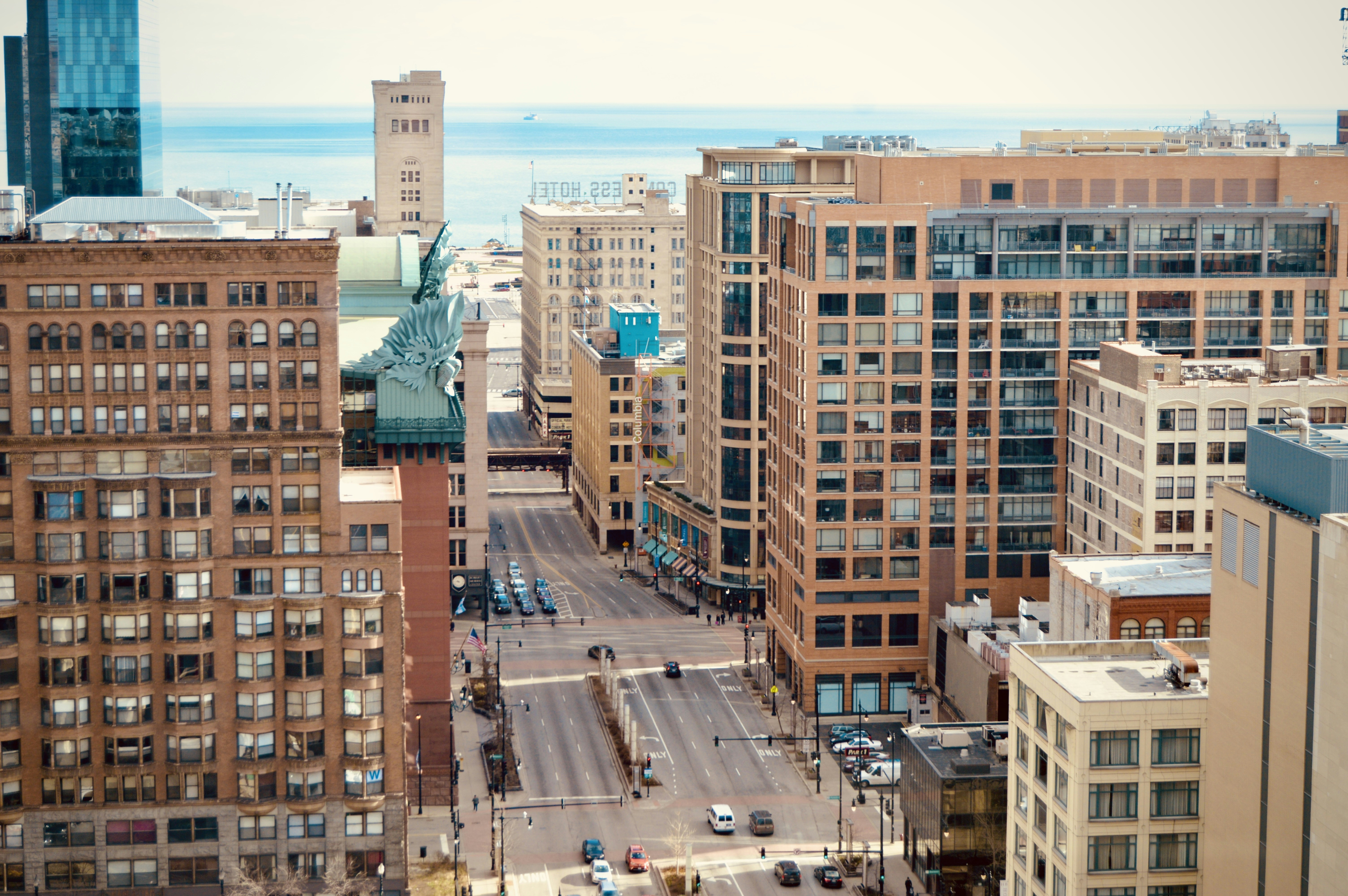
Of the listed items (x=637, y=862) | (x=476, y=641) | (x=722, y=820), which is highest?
(x=476, y=641)

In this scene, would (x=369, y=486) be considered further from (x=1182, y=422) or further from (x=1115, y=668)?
(x=1182, y=422)

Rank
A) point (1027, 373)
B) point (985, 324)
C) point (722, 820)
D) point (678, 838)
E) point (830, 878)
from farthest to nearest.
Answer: point (1027, 373) < point (985, 324) < point (722, 820) < point (678, 838) < point (830, 878)

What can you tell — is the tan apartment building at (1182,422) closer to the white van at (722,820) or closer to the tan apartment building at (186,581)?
the white van at (722,820)

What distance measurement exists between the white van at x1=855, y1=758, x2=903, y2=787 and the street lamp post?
30928 millimetres

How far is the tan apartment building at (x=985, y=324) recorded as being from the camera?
5527 inches

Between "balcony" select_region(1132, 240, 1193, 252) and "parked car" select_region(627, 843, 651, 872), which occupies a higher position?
"balcony" select_region(1132, 240, 1193, 252)

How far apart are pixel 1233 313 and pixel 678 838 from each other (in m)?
61.0

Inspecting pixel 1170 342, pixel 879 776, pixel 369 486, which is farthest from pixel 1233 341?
pixel 369 486

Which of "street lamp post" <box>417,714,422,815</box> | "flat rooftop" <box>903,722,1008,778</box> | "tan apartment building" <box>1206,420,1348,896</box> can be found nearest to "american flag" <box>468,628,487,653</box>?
"street lamp post" <box>417,714,422,815</box>

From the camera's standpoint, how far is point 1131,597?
107 metres

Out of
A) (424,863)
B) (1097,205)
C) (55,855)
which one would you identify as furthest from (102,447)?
(1097,205)

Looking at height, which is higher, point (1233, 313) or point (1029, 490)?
point (1233, 313)

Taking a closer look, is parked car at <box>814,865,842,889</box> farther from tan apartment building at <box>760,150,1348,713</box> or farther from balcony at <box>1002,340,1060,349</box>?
balcony at <box>1002,340,1060,349</box>

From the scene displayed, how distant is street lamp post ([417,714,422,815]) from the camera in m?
127
